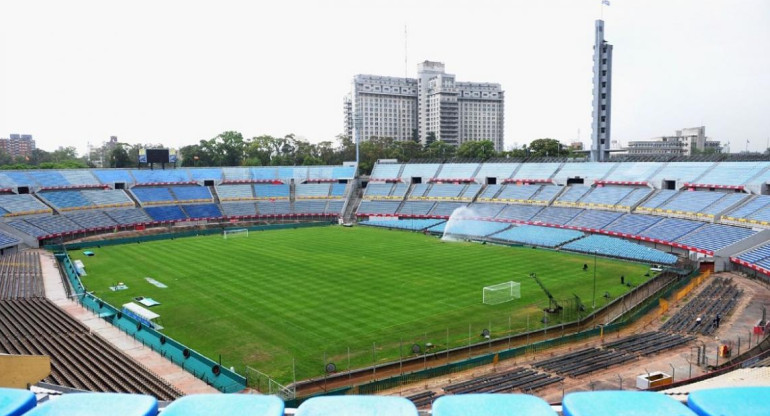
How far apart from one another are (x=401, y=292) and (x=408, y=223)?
1503 inches

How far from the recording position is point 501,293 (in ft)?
127

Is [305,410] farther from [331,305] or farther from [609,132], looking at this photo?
[609,132]

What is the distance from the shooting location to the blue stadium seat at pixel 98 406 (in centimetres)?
470

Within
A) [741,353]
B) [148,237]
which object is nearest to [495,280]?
[741,353]

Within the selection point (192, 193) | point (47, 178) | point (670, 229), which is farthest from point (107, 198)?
point (670, 229)

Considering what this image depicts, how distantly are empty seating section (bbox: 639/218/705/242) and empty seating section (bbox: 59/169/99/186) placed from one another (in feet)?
261

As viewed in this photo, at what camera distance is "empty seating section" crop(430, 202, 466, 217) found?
81375mm

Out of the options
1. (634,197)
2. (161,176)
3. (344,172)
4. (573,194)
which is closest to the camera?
(634,197)

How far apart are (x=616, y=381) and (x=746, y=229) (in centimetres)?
3592

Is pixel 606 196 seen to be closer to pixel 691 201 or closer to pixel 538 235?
pixel 691 201

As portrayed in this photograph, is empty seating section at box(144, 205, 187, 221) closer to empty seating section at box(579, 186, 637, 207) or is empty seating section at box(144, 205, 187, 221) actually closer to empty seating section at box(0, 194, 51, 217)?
empty seating section at box(0, 194, 51, 217)

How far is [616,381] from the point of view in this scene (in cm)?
2416

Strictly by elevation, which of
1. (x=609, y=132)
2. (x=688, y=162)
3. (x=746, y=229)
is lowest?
(x=746, y=229)

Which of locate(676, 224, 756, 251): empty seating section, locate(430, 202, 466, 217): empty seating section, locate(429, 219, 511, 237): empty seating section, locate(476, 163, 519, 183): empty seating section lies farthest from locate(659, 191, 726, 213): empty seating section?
Result: locate(430, 202, 466, 217): empty seating section
